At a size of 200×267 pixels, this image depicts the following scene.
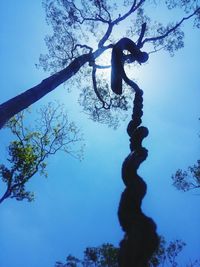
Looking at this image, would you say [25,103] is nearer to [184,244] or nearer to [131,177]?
[131,177]

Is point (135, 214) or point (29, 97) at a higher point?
point (29, 97)

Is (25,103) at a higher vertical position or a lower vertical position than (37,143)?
lower

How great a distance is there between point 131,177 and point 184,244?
2777 cm

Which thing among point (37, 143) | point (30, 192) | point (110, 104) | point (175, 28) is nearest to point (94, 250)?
point (30, 192)

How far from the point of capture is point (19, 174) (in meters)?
18.2

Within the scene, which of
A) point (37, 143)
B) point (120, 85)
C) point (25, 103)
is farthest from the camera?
point (37, 143)

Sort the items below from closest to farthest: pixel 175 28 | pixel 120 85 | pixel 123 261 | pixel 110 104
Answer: pixel 123 261 < pixel 120 85 < pixel 110 104 < pixel 175 28

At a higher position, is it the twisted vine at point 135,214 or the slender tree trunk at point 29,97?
the slender tree trunk at point 29,97

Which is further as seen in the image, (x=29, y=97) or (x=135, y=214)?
(x=29, y=97)

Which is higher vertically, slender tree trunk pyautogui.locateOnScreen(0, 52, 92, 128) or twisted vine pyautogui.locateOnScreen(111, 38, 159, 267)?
slender tree trunk pyautogui.locateOnScreen(0, 52, 92, 128)

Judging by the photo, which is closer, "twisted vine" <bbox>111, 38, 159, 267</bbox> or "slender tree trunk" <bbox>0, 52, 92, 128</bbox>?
"twisted vine" <bbox>111, 38, 159, 267</bbox>

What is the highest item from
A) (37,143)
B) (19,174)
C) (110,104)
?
(110,104)

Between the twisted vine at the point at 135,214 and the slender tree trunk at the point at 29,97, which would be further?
the slender tree trunk at the point at 29,97

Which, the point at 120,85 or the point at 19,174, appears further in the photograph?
the point at 19,174
